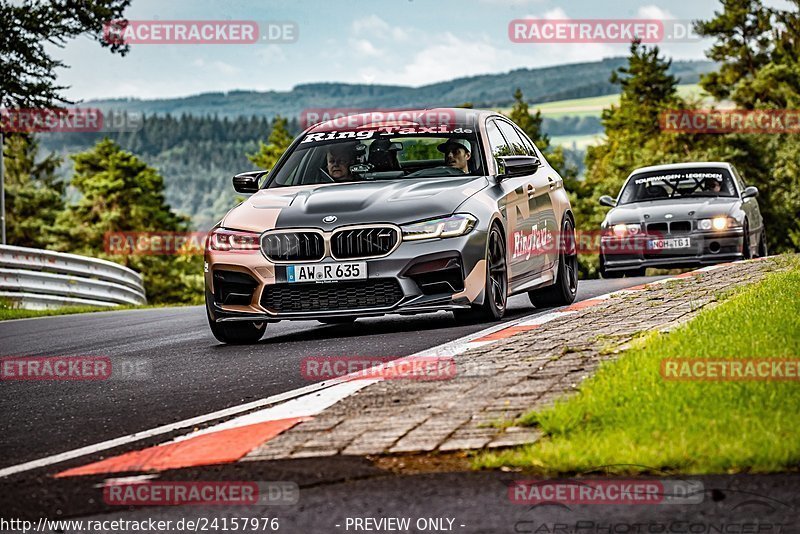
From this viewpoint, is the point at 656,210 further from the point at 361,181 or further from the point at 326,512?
the point at 326,512

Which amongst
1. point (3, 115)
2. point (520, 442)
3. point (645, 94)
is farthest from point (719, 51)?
point (520, 442)

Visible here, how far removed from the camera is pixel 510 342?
8.55 metres

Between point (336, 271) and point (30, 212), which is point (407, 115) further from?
point (30, 212)

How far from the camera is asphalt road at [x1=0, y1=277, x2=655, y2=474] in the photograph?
670 cm

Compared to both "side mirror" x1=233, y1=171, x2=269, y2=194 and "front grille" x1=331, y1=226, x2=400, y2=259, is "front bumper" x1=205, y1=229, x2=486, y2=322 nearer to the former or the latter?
"front grille" x1=331, y1=226, x2=400, y2=259

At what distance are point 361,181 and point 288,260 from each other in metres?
1.29

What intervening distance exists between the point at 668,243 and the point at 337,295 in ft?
33.7

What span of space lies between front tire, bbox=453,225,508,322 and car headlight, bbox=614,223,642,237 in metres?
9.05

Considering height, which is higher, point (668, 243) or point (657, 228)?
point (657, 228)
